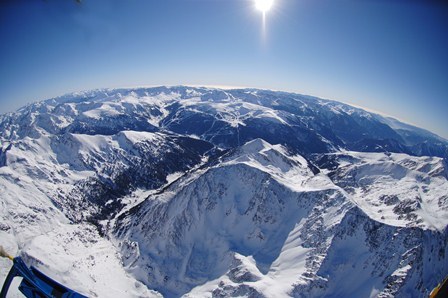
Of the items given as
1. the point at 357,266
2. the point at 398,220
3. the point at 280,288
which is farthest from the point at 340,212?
the point at 280,288

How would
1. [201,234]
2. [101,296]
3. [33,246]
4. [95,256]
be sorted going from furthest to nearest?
[201,234] → [95,256] → [33,246] → [101,296]

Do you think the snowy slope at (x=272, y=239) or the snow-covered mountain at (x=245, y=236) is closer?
the snowy slope at (x=272, y=239)

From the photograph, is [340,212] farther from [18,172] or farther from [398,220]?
[18,172]

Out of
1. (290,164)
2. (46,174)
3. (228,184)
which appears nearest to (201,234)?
(228,184)

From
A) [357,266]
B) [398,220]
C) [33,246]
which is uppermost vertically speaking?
[398,220]

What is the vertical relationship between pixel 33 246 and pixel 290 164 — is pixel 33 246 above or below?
below

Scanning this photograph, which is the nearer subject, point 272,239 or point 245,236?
point 272,239

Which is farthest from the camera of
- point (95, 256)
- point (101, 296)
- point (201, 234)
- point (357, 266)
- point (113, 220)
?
point (113, 220)

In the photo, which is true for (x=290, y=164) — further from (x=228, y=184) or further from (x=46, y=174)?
(x=46, y=174)

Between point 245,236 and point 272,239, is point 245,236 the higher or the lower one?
the lower one

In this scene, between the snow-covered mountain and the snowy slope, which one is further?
the snow-covered mountain

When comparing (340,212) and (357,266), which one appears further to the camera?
(340,212)
